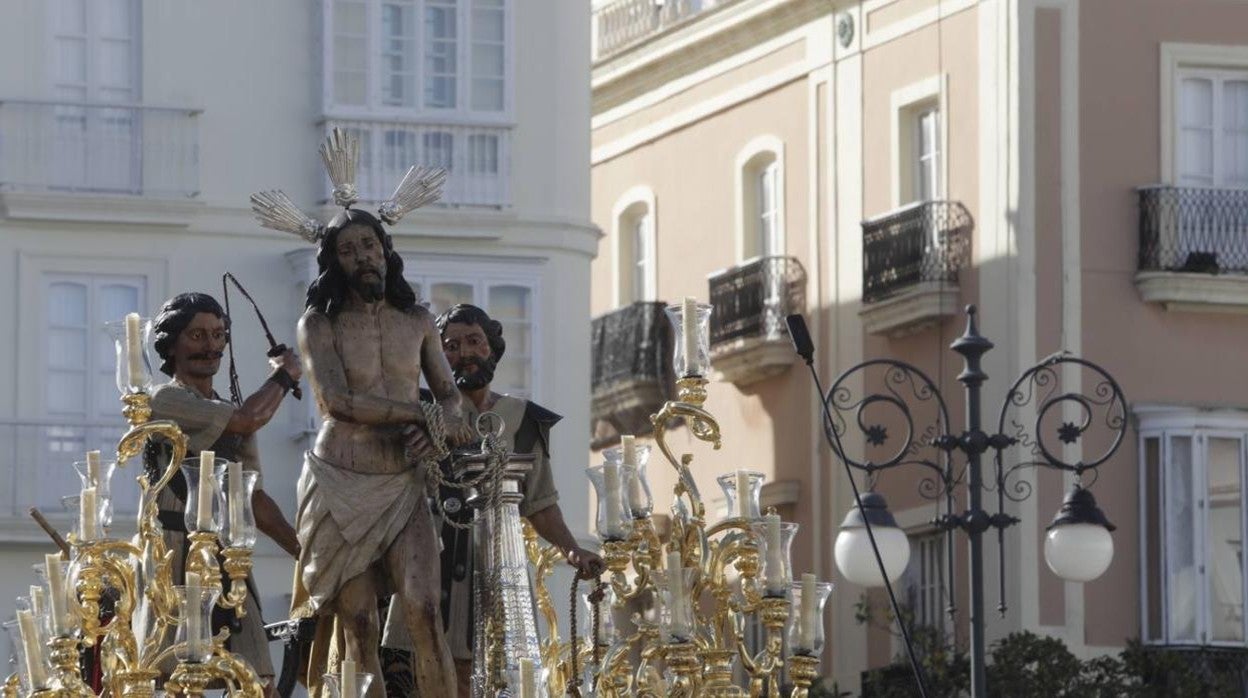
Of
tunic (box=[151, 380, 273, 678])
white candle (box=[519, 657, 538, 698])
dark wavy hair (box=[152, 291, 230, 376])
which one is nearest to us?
white candle (box=[519, 657, 538, 698])

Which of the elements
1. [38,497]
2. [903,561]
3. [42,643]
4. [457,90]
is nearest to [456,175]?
[457,90]

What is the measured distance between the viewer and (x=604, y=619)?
1842 cm

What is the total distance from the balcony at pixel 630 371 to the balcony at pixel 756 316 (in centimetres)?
53

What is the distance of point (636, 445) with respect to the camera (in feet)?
56.5

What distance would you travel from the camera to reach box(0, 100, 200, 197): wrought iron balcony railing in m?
36.1

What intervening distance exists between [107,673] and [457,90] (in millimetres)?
20863

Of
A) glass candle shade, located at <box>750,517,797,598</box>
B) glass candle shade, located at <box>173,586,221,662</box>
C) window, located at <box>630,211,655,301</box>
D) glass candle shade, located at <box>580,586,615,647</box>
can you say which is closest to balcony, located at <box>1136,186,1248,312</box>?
window, located at <box>630,211,655,301</box>

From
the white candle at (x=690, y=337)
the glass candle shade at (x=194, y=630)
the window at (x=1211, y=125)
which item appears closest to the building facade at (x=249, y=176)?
the window at (x=1211, y=125)

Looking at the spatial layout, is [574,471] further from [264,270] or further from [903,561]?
[903,561]

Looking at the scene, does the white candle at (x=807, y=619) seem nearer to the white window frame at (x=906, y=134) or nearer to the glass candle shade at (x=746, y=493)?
the glass candle shade at (x=746, y=493)

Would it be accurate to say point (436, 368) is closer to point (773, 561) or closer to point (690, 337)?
point (690, 337)

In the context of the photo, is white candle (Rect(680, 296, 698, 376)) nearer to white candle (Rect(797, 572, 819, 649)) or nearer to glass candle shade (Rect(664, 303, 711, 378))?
glass candle shade (Rect(664, 303, 711, 378))

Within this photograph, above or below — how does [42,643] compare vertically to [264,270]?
below

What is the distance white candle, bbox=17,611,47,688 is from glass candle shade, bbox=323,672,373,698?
1.25 m
